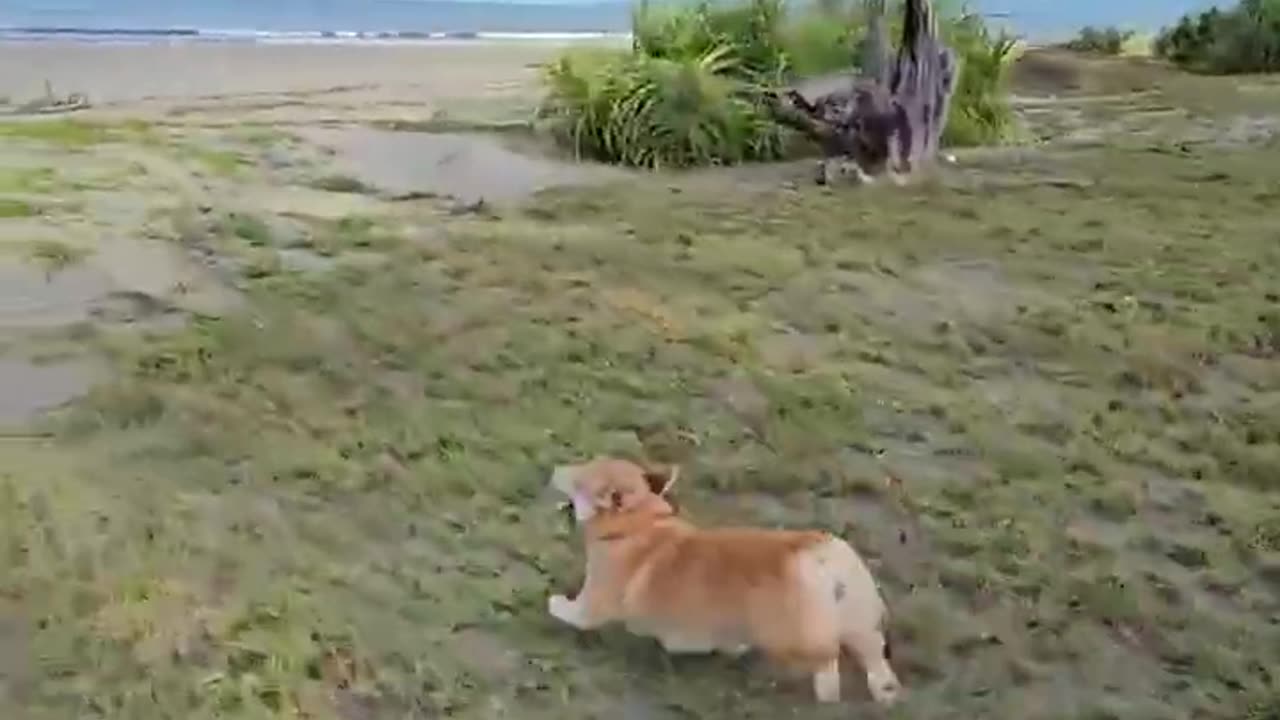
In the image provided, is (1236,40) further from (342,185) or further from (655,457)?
(655,457)

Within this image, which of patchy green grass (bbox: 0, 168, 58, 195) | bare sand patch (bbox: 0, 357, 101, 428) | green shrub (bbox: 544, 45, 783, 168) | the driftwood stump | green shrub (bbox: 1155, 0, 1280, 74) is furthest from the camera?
green shrub (bbox: 1155, 0, 1280, 74)

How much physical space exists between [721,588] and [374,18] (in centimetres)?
621

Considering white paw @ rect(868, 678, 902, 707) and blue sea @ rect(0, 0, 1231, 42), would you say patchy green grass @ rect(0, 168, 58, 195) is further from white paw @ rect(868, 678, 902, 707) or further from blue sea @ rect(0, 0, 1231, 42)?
blue sea @ rect(0, 0, 1231, 42)

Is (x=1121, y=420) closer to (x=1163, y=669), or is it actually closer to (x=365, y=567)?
(x=1163, y=669)

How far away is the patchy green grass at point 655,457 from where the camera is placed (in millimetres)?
1313

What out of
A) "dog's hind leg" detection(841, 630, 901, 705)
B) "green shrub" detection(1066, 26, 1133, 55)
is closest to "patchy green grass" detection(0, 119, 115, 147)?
"dog's hind leg" detection(841, 630, 901, 705)

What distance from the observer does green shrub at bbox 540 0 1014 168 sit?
12.3ft

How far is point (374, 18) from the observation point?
23.5ft

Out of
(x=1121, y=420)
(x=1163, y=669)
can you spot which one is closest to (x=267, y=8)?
(x=1121, y=420)

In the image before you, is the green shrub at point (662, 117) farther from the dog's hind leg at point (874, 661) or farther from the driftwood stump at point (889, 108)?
the dog's hind leg at point (874, 661)

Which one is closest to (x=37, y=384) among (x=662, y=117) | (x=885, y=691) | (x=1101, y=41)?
(x=885, y=691)

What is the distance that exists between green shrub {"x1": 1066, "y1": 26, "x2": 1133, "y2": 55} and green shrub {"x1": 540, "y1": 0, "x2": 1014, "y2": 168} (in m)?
1.30

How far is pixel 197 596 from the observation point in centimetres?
140

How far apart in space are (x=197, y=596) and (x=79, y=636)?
0.11 m
